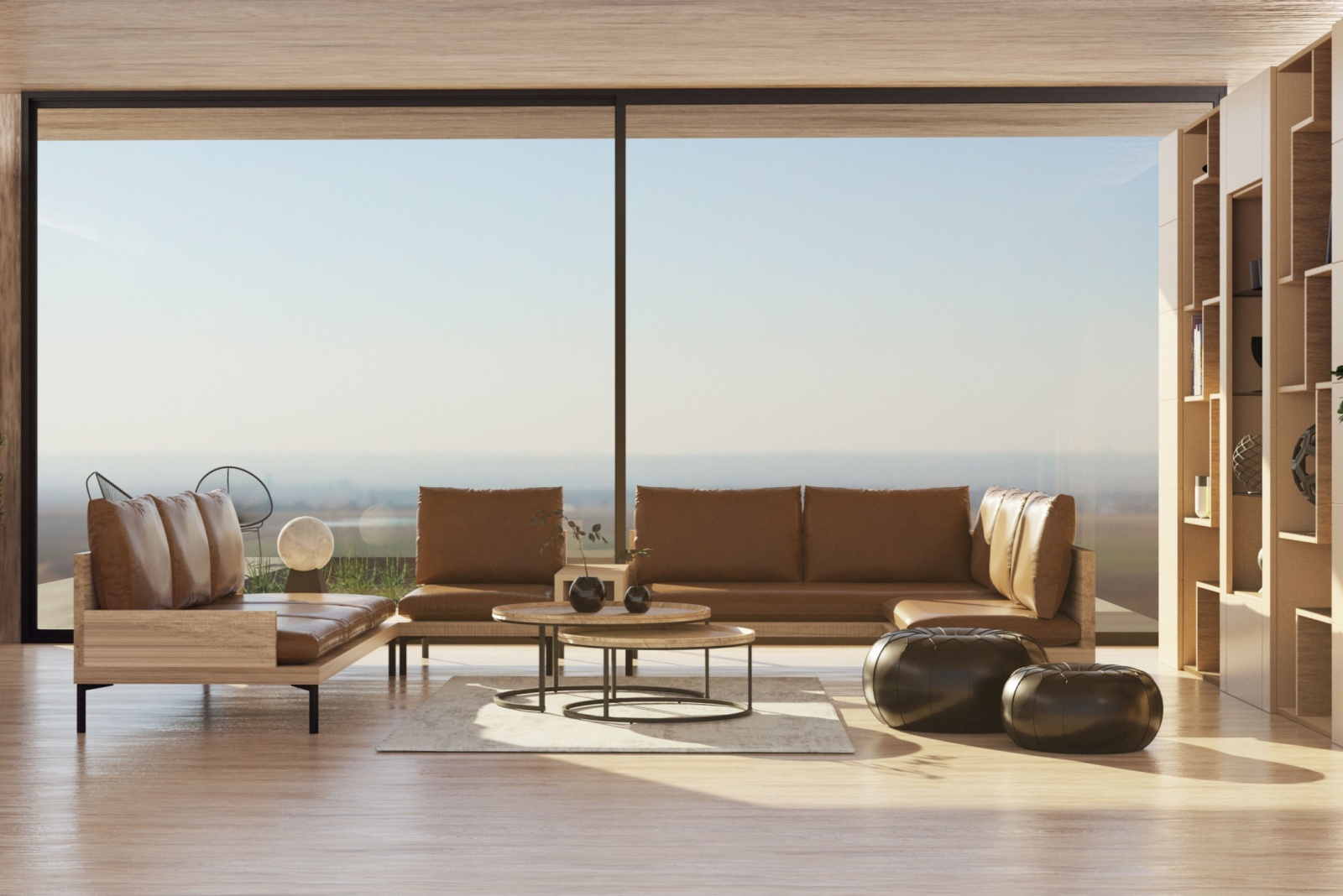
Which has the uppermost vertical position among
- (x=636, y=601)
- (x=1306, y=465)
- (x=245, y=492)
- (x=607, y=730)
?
(x=1306, y=465)

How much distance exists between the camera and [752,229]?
26.2 feet

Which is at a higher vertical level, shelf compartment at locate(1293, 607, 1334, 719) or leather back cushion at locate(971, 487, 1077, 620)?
leather back cushion at locate(971, 487, 1077, 620)

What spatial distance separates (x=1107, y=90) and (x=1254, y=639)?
3256mm

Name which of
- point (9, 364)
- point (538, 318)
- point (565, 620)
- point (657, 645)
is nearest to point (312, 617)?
point (565, 620)

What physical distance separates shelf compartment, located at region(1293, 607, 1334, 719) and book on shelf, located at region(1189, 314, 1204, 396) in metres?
1.50

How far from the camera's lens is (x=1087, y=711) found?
464 cm

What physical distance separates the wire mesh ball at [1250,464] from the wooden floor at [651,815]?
106cm

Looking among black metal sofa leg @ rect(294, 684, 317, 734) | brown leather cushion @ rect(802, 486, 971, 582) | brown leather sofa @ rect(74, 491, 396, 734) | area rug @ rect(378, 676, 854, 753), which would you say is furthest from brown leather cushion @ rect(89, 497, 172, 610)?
brown leather cushion @ rect(802, 486, 971, 582)

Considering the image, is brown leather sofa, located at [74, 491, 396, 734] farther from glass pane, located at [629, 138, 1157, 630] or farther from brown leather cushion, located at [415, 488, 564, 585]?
glass pane, located at [629, 138, 1157, 630]

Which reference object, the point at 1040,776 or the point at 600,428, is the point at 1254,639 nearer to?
the point at 1040,776

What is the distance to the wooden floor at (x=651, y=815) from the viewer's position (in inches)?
131

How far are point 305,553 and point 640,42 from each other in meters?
3.07

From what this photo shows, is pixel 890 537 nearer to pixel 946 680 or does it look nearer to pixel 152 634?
pixel 946 680

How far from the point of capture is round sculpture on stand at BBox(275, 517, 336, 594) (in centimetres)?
682
